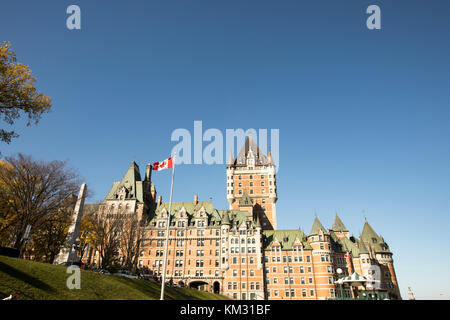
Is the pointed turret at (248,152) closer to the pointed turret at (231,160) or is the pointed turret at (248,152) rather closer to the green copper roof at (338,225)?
the pointed turret at (231,160)

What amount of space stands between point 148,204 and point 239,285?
34874 millimetres

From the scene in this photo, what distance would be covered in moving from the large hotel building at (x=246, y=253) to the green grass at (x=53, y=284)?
34326 millimetres

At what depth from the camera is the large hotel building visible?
65.6 metres

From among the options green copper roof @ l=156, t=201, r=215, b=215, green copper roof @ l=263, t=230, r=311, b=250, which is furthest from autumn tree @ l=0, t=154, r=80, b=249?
green copper roof @ l=263, t=230, r=311, b=250

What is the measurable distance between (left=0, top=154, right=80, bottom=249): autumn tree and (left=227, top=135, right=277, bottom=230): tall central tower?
54.3 m

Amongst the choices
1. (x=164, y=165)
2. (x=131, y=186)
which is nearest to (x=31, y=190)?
(x=164, y=165)

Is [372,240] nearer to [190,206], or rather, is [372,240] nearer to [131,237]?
[190,206]

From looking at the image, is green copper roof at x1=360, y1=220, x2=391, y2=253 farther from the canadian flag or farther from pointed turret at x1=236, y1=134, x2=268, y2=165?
the canadian flag

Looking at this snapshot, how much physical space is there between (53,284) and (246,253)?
163 ft

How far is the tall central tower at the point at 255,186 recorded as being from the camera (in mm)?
88938

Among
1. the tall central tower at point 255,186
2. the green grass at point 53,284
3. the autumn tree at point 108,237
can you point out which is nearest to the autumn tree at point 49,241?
the autumn tree at point 108,237
